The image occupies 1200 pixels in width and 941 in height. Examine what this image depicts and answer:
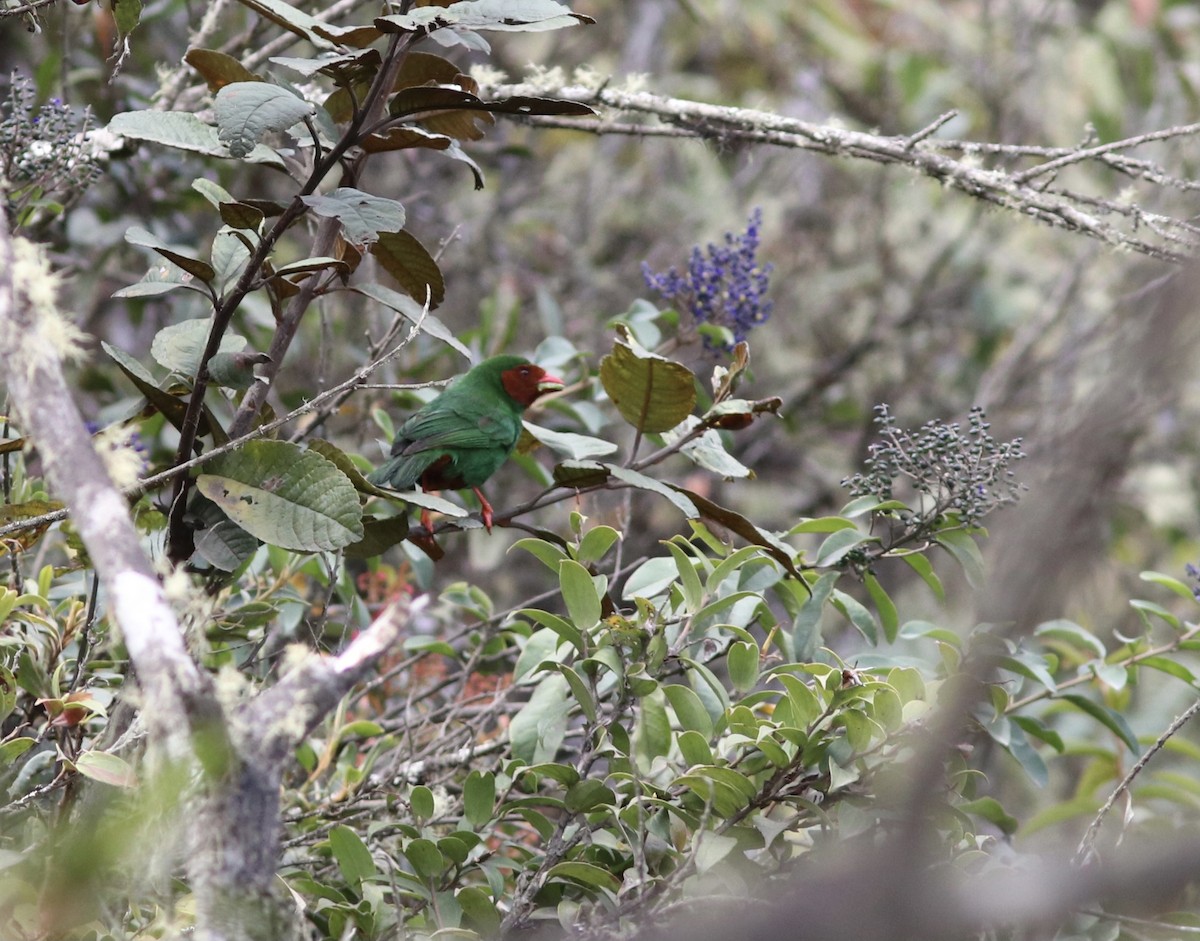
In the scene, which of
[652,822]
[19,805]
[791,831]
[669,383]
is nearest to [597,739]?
[652,822]

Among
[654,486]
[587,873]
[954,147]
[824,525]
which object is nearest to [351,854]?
[587,873]

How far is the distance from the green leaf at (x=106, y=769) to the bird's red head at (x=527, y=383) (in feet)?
4.55

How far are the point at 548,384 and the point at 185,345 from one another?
103 centimetres

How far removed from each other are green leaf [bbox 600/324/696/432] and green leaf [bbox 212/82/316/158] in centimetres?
61

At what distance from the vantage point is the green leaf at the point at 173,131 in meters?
1.64

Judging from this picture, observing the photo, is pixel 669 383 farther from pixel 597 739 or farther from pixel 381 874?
pixel 381 874

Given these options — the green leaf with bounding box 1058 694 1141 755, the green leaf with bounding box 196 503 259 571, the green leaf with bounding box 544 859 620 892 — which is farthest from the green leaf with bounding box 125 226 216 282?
the green leaf with bounding box 1058 694 1141 755

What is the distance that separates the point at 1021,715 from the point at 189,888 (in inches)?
55.4

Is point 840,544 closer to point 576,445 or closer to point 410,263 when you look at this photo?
point 576,445

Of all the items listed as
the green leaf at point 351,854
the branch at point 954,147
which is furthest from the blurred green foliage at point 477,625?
the branch at point 954,147

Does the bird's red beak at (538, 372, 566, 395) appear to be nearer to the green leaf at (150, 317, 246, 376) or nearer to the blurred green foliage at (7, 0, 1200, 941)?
the blurred green foliage at (7, 0, 1200, 941)

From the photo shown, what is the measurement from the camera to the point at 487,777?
1799mm

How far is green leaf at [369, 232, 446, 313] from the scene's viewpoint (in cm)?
185

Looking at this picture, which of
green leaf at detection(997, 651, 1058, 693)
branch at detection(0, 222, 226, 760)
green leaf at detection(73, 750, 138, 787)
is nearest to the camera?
branch at detection(0, 222, 226, 760)
